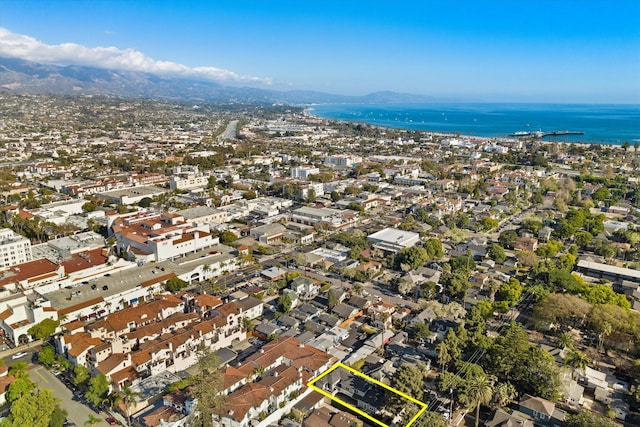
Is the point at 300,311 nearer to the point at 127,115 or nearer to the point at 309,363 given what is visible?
the point at 309,363

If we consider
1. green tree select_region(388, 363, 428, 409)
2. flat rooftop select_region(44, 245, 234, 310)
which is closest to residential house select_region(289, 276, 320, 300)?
flat rooftop select_region(44, 245, 234, 310)

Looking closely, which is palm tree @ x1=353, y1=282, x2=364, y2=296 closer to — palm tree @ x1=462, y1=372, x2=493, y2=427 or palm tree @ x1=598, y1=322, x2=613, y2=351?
palm tree @ x1=462, y1=372, x2=493, y2=427

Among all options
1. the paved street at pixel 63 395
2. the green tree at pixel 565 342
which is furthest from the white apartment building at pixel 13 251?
the green tree at pixel 565 342

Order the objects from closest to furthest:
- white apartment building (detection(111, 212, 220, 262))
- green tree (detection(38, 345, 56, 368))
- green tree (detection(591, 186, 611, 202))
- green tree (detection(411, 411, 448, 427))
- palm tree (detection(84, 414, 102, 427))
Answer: green tree (detection(411, 411, 448, 427))
palm tree (detection(84, 414, 102, 427))
green tree (detection(38, 345, 56, 368))
white apartment building (detection(111, 212, 220, 262))
green tree (detection(591, 186, 611, 202))

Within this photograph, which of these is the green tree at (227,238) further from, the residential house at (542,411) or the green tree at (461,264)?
the residential house at (542,411)

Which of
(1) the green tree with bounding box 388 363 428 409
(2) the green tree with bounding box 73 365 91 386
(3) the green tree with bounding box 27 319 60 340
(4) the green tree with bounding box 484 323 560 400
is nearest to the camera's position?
(1) the green tree with bounding box 388 363 428 409

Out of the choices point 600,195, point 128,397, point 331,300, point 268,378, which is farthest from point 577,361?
point 600,195

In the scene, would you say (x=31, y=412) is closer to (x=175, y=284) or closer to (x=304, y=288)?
(x=175, y=284)
